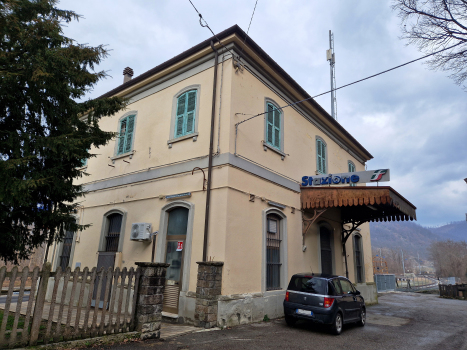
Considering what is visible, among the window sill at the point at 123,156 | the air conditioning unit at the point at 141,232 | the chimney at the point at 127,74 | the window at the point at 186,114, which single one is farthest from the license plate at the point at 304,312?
the chimney at the point at 127,74

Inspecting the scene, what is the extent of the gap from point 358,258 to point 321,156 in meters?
6.02

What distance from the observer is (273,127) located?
37.2ft

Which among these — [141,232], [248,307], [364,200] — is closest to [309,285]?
[248,307]

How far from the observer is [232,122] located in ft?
31.2

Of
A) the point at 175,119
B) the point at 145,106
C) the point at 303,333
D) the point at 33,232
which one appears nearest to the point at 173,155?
the point at 175,119

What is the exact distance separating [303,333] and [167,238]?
4.64 metres

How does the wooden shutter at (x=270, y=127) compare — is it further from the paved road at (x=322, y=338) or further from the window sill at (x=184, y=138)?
the paved road at (x=322, y=338)

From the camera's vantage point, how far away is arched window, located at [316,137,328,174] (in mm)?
14131

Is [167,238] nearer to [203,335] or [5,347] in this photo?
[203,335]

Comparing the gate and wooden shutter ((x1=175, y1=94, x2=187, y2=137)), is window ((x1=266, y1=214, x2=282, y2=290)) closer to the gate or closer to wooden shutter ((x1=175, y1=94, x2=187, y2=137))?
wooden shutter ((x1=175, y1=94, x2=187, y2=137))

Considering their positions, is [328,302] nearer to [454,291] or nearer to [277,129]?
[277,129]

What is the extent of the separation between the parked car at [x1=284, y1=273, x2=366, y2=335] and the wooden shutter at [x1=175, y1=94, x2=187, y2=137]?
5775 mm

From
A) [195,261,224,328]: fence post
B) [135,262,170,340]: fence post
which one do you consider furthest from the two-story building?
[135,262,170,340]: fence post

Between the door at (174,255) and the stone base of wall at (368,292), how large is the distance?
32.1 ft
